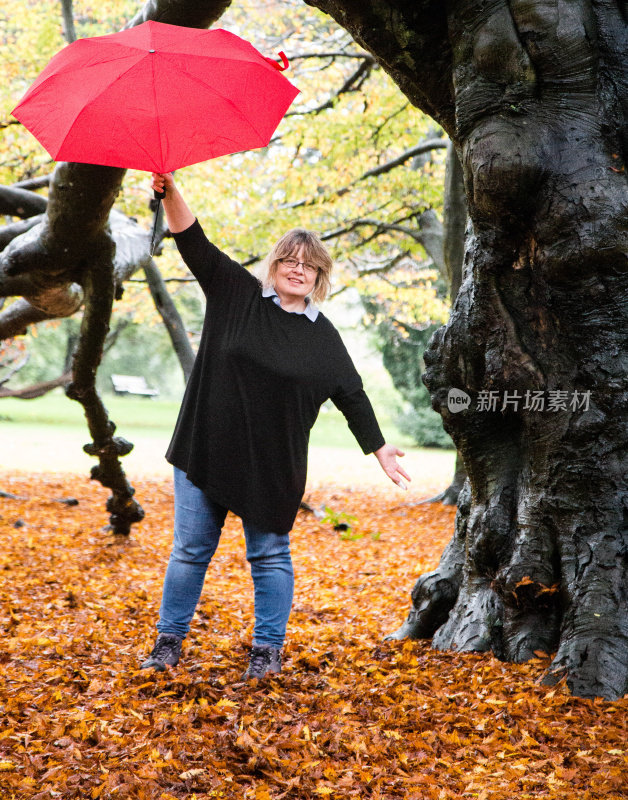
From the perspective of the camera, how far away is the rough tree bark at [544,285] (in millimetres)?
2660

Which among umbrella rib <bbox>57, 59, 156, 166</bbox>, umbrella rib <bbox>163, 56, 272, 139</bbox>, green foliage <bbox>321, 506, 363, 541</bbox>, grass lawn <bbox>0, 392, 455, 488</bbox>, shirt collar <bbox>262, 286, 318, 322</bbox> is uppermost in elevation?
umbrella rib <bbox>163, 56, 272, 139</bbox>

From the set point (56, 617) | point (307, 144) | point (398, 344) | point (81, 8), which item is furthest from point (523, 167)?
point (398, 344)

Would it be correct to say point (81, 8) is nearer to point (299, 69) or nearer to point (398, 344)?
point (299, 69)

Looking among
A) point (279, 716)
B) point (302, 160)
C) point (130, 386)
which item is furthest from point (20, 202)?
point (130, 386)

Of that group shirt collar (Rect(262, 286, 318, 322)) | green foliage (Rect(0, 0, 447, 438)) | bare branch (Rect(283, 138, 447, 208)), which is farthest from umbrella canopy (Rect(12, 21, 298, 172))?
bare branch (Rect(283, 138, 447, 208))

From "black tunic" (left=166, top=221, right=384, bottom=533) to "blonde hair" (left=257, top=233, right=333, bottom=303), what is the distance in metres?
0.10

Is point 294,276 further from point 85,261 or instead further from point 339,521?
point 339,521

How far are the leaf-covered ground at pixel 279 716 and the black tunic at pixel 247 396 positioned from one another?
0.78m

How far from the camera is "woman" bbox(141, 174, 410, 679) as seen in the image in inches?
115

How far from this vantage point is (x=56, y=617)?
12.8ft

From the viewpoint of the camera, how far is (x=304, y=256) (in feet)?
9.84

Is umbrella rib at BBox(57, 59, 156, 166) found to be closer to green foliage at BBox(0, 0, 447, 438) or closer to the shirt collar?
the shirt collar

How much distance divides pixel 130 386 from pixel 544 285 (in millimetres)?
32798

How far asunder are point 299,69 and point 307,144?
2.23m
